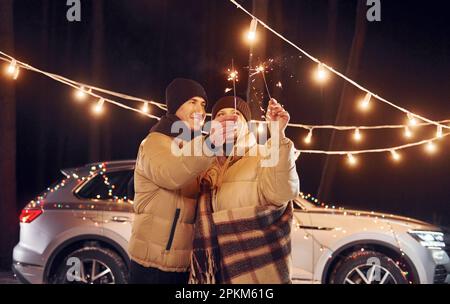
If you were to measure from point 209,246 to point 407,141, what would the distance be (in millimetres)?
14563

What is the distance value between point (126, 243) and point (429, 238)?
11.3 ft

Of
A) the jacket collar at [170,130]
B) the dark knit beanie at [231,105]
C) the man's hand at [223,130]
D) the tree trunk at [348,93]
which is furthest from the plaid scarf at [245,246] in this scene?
the tree trunk at [348,93]

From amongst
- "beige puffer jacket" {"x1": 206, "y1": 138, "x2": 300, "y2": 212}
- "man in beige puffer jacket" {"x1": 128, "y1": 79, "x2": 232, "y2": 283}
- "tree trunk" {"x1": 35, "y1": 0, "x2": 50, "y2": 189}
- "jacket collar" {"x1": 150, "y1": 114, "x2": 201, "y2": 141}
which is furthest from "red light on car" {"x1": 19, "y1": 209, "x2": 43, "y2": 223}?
"tree trunk" {"x1": 35, "y1": 0, "x2": 50, "y2": 189}

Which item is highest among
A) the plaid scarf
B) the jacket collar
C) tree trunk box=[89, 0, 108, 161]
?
tree trunk box=[89, 0, 108, 161]

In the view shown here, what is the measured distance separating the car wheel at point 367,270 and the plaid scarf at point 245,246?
3.56 meters

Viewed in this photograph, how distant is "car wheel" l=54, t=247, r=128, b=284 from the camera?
6329 mm

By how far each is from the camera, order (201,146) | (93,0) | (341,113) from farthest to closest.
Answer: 1. (93,0)
2. (341,113)
3. (201,146)

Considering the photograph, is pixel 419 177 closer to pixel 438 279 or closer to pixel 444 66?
pixel 444 66

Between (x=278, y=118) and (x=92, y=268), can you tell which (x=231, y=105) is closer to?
(x=278, y=118)

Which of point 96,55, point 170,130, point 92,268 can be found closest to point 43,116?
point 96,55

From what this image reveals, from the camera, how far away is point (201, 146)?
2.96 m

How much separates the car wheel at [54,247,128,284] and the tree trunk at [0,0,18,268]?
343 cm

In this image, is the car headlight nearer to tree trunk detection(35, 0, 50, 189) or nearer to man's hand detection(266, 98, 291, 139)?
man's hand detection(266, 98, 291, 139)

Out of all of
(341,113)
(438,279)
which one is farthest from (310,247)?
(341,113)
